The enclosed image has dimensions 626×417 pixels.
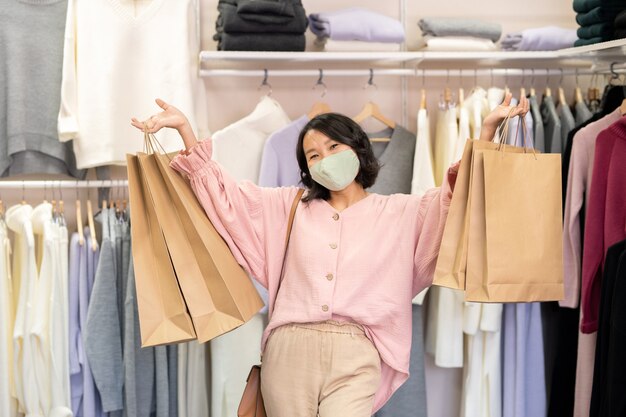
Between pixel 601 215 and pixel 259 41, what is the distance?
147 centimetres

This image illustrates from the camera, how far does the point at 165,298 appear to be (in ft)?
7.30

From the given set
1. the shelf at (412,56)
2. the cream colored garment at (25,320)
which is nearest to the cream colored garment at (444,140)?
the shelf at (412,56)

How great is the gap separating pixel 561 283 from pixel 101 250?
1717 mm

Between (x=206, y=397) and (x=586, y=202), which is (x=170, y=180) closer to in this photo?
(x=206, y=397)

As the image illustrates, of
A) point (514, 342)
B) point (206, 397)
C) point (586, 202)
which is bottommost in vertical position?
point (206, 397)

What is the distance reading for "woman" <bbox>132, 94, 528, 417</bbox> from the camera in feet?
7.30

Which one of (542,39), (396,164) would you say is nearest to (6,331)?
(396,164)

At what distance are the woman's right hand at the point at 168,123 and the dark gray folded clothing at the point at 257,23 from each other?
963 mm

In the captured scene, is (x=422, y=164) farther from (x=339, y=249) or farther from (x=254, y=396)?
(x=254, y=396)

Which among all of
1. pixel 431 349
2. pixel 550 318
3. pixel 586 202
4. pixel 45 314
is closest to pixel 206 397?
pixel 45 314

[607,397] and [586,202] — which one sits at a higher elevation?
[586,202]

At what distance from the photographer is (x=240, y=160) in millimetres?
3186

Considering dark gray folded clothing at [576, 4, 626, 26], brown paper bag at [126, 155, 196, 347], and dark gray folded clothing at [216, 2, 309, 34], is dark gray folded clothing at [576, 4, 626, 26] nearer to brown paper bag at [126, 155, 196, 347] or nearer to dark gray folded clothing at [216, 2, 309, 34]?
dark gray folded clothing at [216, 2, 309, 34]

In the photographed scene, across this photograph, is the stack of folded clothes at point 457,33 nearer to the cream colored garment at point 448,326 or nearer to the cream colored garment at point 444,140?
the cream colored garment at point 444,140
